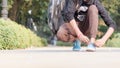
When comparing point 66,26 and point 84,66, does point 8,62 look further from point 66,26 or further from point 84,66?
point 66,26

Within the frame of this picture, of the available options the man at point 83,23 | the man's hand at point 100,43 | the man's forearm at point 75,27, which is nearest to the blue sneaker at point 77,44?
the man at point 83,23

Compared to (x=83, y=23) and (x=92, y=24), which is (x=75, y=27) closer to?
(x=92, y=24)

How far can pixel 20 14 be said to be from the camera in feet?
129

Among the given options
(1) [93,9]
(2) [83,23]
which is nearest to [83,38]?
(1) [93,9]

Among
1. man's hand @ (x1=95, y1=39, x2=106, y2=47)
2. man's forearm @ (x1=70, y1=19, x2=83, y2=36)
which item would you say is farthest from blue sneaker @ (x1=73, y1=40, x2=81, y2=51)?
man's hand @ (x1=95, y1=39, x2=106, y2=47)

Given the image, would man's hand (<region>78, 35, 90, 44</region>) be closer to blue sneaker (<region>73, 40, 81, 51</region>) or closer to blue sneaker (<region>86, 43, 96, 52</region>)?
blue sneaker (<region>86, 43, 96, 52</region>)

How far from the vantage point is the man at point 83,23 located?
293 inches

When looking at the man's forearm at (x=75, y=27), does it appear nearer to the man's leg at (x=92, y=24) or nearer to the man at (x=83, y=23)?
the man at (x=83, y=23)

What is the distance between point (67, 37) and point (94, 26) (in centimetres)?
60

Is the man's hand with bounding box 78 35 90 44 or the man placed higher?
the man

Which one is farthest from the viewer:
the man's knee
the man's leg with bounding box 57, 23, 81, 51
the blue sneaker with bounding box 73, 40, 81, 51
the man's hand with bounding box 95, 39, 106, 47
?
the blue sneaker with bounding box 73, 40, 81, 51

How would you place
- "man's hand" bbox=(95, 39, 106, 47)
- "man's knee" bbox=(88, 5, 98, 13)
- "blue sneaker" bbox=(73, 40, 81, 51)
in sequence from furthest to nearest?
1. "blue sneaker" bbox=(73, 40, 81, 51)
2. "man's knee" bbox=(88, 5, 98, 13)
3. "man's hand" bbox=(95, 39, 106, 47)

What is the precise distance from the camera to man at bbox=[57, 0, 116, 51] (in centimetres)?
743

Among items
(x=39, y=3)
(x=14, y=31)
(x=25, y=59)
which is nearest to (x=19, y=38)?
(x=14, y=31)
